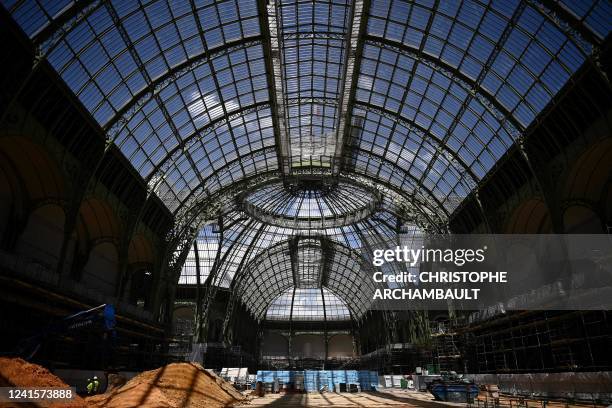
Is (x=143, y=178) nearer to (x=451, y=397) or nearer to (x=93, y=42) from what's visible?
(x=93, y=42)

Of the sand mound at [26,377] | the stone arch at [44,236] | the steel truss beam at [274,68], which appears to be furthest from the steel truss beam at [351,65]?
the sand mound at [26,377]

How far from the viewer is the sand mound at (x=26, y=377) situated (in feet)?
48.2

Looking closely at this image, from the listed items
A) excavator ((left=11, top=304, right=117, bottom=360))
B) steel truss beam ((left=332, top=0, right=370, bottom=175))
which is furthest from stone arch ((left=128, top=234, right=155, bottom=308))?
steel truss beam ((left=332, top=0, right=370, bottom=175))

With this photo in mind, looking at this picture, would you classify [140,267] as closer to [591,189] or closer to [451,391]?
[451,391]

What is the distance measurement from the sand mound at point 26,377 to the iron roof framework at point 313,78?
583 inches

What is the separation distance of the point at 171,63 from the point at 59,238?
50.3 ft

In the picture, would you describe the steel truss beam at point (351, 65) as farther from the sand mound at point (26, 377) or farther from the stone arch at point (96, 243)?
the sand mound at point (26, 377)

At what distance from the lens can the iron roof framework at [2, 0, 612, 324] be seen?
25859 millimetres

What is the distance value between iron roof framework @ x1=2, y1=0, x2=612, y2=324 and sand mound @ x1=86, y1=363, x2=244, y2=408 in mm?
16606

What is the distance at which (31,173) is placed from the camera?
89.7ft

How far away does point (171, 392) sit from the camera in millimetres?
20797

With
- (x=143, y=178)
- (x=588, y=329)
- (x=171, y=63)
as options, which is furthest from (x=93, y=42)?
(x=588, y=329)

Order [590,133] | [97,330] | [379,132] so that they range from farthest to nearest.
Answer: [379,132], [97,330], [590,133]

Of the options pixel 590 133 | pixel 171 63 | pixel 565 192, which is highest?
pixel 171 63
